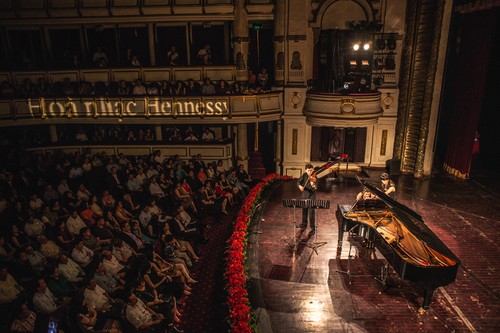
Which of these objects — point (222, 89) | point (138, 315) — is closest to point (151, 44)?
point (222, 89)

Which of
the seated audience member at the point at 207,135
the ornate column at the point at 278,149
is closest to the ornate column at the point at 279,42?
the ornate column at the point at 278,149

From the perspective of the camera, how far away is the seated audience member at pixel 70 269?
7.40 metres

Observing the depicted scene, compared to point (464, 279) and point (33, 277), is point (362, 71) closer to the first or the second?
point (464, 279)

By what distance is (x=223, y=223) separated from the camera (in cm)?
1152

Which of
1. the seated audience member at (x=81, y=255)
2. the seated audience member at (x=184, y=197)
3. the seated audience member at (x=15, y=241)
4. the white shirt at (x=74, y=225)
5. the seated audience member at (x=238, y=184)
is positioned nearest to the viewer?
the seated audience member at (x=81, y=255)

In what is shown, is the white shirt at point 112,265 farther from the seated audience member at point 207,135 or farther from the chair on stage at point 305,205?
the seated audience member at point 207,135

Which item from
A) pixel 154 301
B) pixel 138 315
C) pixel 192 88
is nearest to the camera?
pixel 138 315

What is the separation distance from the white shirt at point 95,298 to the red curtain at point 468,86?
12967 millimetres

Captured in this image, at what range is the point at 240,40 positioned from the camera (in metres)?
14.9

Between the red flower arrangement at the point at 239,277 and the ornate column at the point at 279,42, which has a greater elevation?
the ornate column at the point at 279,42

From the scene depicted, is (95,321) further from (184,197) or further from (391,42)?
(391,42)

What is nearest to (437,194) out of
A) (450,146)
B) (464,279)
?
(450,146)

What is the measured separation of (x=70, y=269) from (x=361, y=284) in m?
5.99

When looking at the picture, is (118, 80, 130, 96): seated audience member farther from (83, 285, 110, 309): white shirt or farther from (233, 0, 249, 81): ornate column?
(83, 285, 110, 309): white shirt
